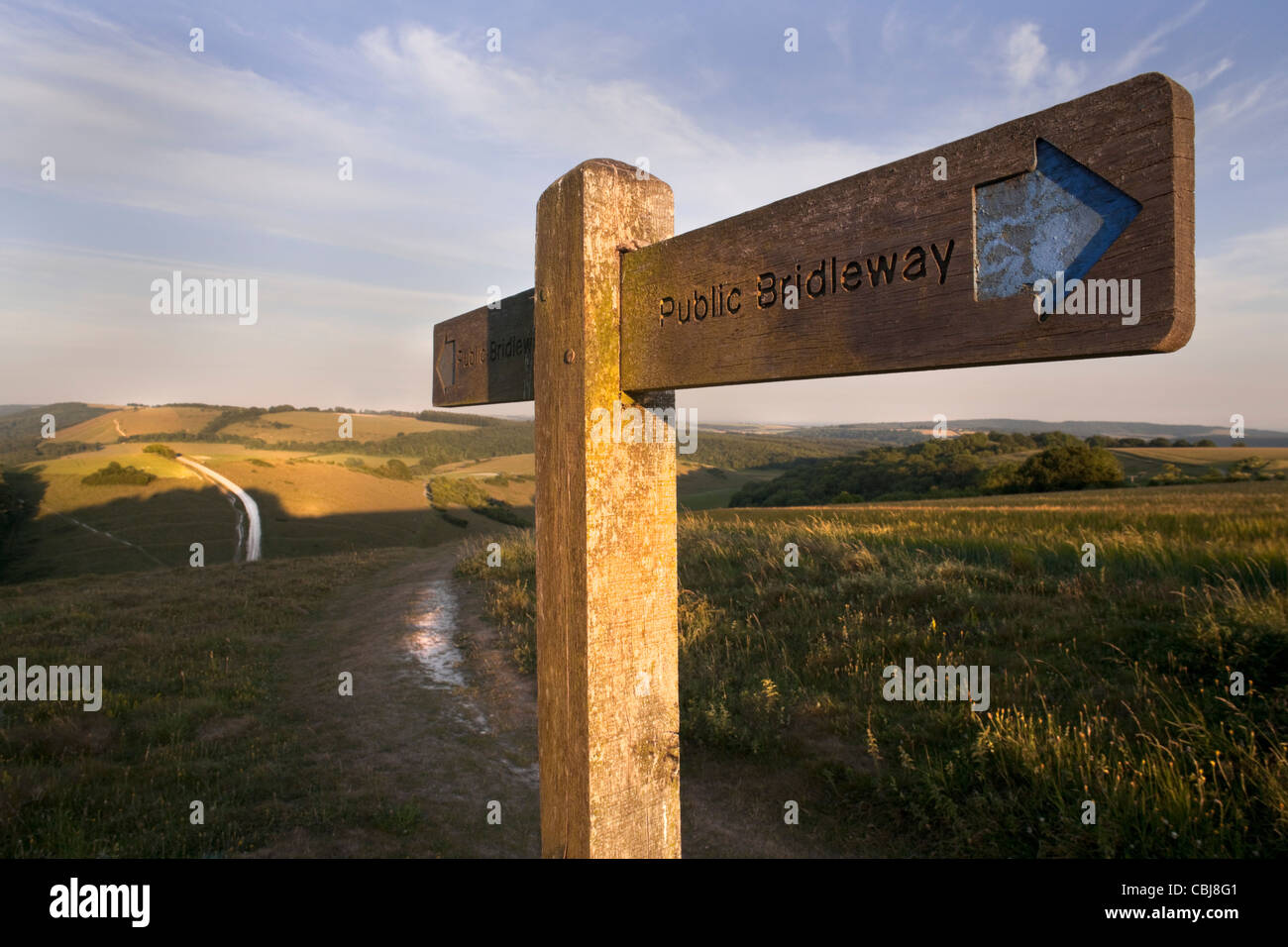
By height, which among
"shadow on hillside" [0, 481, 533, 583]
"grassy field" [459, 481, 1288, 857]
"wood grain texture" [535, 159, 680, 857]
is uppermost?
"wood grain texture" [535, 159, 680, 857]

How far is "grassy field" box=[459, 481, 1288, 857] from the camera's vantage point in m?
3.69

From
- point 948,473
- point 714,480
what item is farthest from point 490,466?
point 948,473

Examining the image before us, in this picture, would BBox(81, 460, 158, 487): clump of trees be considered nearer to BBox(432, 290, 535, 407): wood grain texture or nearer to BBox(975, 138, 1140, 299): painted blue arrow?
BBox(432, 290, 535, 407): wood grain texture

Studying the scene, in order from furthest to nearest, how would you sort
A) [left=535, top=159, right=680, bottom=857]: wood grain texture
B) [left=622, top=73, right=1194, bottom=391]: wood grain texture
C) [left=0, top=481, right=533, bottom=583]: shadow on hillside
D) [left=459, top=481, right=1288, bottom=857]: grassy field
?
[left=0, top=481, right=533, bottom=583]: shadow on hillside → [left=459, top=481, right=1288, bottom=857]: grassy field → [left=535, top=159, right=680, bottom=857]: wood grain texture → [left=622, top=73, right=1194, bottom=391]: wood grain texture

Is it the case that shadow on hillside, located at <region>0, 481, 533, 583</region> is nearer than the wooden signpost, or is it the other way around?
the wooden signpost

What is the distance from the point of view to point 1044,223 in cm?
116

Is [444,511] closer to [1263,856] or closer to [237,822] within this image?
[237,822]

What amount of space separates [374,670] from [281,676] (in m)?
Answer: 1.14

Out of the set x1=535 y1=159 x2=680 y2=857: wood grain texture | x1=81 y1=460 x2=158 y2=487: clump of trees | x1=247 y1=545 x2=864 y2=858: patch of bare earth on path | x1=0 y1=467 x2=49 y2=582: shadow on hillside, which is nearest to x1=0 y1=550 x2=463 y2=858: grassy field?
x1=247 y1=545 x2=864 y2=858: patch of bare earth on path

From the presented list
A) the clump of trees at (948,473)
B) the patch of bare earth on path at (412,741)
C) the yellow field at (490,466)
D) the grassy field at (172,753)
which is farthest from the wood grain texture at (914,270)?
the yellow field at (490,466)

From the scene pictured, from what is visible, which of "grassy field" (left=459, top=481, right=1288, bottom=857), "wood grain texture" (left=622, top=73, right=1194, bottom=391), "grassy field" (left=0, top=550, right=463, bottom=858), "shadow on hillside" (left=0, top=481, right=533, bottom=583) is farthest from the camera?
"shadow on hillside" (left=0, top=481, right=533, bottom=583)

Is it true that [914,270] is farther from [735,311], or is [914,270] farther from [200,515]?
[200,515]

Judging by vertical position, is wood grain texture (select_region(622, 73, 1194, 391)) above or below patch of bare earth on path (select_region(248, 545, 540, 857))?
above

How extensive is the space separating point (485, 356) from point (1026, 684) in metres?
4.82
